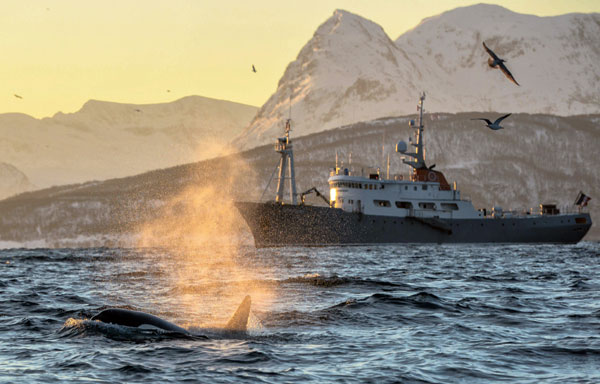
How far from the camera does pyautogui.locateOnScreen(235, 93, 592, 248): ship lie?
10444 cm

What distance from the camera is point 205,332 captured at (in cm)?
2067

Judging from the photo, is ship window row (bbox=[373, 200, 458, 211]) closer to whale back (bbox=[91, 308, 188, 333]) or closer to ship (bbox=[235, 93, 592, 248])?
ship (bbox=[235, 93, 592, 248])

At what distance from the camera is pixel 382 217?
4131 inches

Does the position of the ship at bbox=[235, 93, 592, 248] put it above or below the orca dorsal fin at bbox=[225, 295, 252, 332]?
above

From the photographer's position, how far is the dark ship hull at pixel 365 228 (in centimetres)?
10400

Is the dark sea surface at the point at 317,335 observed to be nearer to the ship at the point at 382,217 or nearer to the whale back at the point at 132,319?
the whale back at the point at 132,319

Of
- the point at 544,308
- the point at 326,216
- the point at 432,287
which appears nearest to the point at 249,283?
the point at 432,287

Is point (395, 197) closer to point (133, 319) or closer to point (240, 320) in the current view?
point (240, 320)

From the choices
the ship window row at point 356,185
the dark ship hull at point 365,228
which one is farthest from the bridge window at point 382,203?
the dark ship hull at point 365,228

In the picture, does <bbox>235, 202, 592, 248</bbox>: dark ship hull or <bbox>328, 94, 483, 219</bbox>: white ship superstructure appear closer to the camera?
<bbox>235, 202, 592, 248</bbox>: dark ship hull

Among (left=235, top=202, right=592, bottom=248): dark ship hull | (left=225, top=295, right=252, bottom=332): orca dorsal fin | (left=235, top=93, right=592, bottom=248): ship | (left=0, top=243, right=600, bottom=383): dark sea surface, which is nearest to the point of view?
(left=0, top=243, right=600, bottom=383): dark sea surface

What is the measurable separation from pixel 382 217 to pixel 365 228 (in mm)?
2752

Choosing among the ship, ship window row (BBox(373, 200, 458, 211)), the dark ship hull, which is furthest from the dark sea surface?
ship window row (BBox(373, 200, 458, 211))

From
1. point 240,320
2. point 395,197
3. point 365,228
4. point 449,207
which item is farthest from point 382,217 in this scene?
point 240,320
